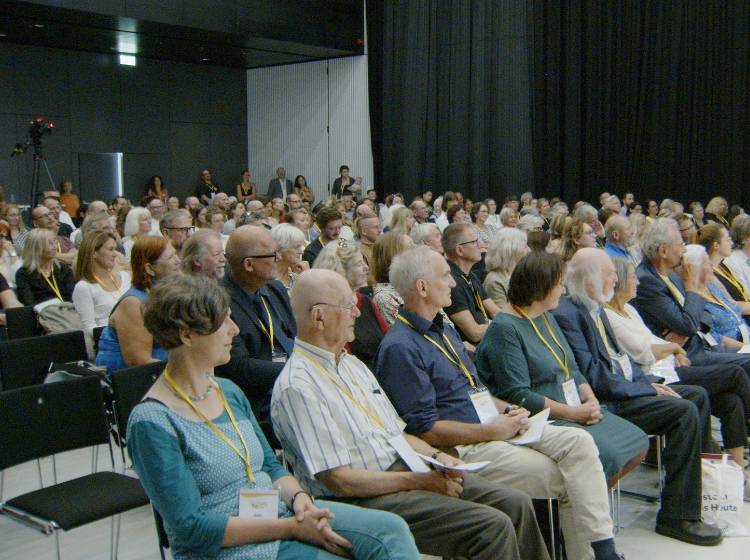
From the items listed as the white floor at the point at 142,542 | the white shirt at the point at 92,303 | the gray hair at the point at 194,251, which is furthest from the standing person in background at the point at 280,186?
the white floor at the point at 142,542

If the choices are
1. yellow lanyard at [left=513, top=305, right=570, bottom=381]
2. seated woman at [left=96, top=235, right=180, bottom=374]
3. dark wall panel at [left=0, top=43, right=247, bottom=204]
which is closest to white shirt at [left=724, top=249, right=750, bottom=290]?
yellow lanyard at [left=513, top=305, right=570, bottom=381]

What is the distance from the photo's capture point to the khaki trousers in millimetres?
2992

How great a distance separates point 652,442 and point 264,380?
2.48m

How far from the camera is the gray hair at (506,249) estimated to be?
17.4ft

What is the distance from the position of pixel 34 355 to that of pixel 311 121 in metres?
14.7

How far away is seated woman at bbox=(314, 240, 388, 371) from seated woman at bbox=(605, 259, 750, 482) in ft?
3.97

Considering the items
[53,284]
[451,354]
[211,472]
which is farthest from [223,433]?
[53,284]

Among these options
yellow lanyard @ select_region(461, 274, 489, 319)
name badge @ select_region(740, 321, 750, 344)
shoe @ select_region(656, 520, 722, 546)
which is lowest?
shoe @ select_region(656, 520, 722, 546)

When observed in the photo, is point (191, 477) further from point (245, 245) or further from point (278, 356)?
point (245, 245)

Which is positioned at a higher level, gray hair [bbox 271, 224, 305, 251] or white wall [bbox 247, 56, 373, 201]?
white wall [bbox 247, 56, 373, 201]

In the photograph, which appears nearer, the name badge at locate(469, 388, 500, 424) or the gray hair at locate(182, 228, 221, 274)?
the name badge at locate(469, 388, 500, 424)

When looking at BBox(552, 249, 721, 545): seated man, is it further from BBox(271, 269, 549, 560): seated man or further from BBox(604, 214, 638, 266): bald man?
BBox(604, 214, 638, 266): bald man

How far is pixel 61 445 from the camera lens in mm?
3078

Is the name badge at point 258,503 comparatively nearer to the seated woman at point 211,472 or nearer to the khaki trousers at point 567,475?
the seated woman at point 211,472
